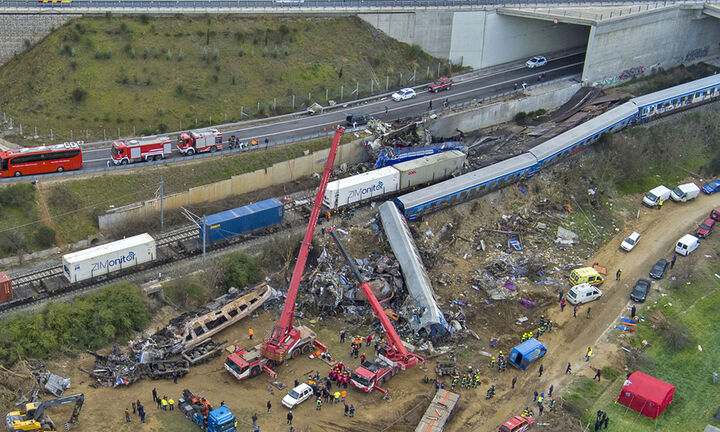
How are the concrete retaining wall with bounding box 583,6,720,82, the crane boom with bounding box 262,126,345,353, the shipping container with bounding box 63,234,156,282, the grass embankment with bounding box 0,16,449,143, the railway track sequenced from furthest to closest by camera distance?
the concrete retaining wall with bounding box 583,6,720,82, the grass embankment with bounding box 0,16,449,143, the shipping container with bounding box 63,234,156,282, the railway track, the crane boom with bounding box 262,126,345,353

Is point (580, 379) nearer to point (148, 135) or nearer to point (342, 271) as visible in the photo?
point (342, 271)

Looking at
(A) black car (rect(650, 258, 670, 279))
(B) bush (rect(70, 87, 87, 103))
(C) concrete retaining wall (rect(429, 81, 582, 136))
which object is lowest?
(A) black car (rect(650, 258, 670, 279))

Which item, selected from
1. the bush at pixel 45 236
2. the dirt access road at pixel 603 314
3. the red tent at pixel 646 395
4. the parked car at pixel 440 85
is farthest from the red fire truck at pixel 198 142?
the red tent at pixel 646 395

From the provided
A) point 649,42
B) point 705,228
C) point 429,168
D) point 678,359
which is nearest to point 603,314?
point 678,359

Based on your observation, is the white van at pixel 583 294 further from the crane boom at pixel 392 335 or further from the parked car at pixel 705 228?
the crane boom at pixel 392 335

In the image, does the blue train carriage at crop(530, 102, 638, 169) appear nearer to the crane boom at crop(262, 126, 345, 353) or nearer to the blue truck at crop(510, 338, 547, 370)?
the blue truck at crop(510, 338, 547, 370)

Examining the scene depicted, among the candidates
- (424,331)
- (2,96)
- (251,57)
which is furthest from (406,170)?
(2,96)

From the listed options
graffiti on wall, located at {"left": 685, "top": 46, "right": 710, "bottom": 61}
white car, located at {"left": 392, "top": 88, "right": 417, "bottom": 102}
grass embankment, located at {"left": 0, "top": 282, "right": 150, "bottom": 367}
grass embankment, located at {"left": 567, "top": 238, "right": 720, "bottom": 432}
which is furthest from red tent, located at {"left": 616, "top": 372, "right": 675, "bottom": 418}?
graffiti on wall, located at {"left": 685, "top": 46, "right": 710, "bottom": 61}

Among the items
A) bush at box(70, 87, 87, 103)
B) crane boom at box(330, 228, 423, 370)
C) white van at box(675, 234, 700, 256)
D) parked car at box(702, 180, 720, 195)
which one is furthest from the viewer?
parked car at box(702, 180, 720, 195)
